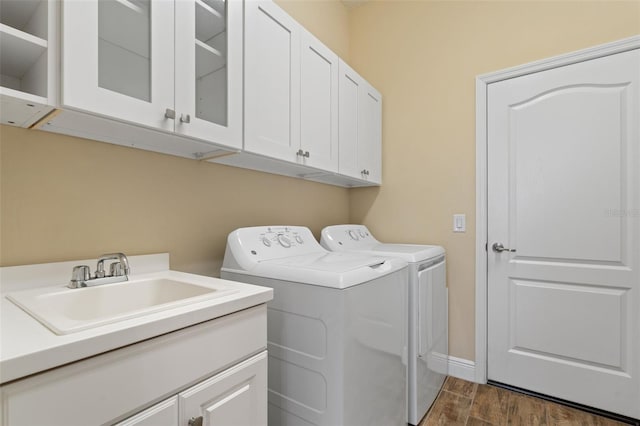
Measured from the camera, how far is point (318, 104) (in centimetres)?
183

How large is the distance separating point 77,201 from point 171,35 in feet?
2.25

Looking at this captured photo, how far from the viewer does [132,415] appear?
0.69 m

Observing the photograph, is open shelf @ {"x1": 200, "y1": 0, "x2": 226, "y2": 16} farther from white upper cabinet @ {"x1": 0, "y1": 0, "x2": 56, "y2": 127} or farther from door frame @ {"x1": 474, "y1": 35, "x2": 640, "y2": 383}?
door frame @ {"x1": 474, "y1": 35, "x2": 640, "y2": 383}

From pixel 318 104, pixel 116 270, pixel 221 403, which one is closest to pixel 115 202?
pixel 116 270

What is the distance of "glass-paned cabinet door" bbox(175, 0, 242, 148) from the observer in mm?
1114

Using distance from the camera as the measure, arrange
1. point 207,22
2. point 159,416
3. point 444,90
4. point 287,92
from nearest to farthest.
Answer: point 159,416 < point 207,22 < point 287,92 < point 444,90

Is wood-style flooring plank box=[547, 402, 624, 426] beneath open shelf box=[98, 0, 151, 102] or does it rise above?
beneath

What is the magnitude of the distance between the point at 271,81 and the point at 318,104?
406mm

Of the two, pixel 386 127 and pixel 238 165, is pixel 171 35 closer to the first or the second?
pixel 238 165

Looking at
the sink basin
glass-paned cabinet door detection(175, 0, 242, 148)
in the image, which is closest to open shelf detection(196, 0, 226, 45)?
glass-paned cabinet door detection(175, 0, 242, 148)

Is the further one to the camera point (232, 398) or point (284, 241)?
point (284, 241)

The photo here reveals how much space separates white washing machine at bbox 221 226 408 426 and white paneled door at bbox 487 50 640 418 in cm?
102

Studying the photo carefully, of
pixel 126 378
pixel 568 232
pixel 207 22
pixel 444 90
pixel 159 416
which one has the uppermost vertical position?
pixel 444 90

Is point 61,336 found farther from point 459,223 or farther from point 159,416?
point 459,223
